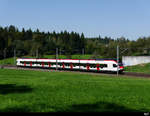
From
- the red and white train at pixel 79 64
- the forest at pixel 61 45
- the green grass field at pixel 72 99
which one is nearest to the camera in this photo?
the green grass field at pixel 72 99

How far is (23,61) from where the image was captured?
239 ft

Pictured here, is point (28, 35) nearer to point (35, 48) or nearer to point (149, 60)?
point (35, 48)

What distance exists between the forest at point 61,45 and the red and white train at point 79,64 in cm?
2956

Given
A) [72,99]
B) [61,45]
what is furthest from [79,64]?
[61,45]

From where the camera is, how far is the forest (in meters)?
98.2

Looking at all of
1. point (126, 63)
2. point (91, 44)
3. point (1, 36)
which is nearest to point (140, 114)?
point (126, 63)

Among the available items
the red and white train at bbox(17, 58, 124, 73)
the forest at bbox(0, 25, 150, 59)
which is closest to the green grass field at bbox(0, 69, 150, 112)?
the red and white train at bbox(17, 58, 124, 73)

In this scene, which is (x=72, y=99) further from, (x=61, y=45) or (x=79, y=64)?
(x=61, y=45)

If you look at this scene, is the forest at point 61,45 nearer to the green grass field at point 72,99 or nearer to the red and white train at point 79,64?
the red and white train at point 79,64

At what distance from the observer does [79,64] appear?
56.6 metres

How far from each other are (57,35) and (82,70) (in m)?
138

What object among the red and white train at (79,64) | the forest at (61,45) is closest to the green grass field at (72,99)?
the red and white train at (79,64)

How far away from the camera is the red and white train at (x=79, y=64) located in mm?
50406

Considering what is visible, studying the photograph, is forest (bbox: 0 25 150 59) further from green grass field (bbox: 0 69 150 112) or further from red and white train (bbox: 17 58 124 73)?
green grass field (bbox: 0 69 150 112)
